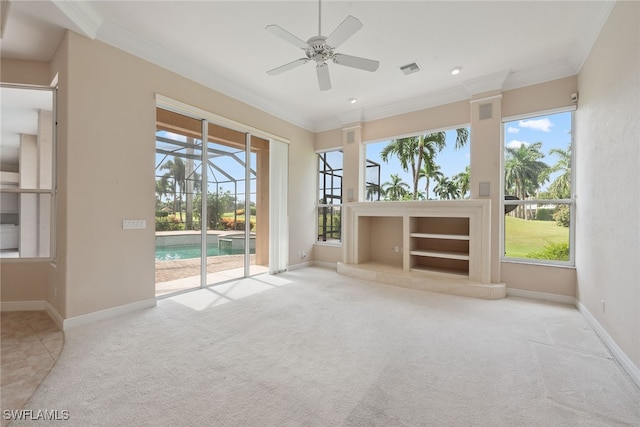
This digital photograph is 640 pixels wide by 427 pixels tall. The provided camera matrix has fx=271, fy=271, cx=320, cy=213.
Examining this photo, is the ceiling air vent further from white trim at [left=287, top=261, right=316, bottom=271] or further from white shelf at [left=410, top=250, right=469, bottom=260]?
white trim at [left=287, top=261, right=316, bottom=271]

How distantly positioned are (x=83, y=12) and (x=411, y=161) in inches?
206

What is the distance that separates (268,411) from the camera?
172 cm

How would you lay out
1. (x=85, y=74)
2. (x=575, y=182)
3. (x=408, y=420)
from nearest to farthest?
1. (x=408, y=420)
2. (x=85, y=74)
3. (x=575, y=182)

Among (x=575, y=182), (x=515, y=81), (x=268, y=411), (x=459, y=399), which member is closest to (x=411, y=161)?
(x=515, y=81)

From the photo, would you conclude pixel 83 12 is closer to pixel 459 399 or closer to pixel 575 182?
pixel 459 399

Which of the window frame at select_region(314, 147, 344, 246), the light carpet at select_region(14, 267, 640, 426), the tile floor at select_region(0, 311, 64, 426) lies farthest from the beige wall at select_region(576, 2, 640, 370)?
the tile floor at select_region(0, 311, 64, 426)

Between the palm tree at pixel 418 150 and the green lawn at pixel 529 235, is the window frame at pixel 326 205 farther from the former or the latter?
the green lawn at pixel 529 235

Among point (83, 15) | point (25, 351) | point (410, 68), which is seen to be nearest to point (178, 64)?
point (83, 15)

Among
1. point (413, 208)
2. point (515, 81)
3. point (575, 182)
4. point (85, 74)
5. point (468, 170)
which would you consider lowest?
point (413, 208)

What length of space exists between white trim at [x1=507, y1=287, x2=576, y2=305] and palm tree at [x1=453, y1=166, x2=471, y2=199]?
5.79ft

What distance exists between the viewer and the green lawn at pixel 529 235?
4.05 meters

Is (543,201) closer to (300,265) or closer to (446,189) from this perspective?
(446,189)

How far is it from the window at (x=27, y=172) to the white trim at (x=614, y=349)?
6.08 meters

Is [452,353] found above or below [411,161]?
below
